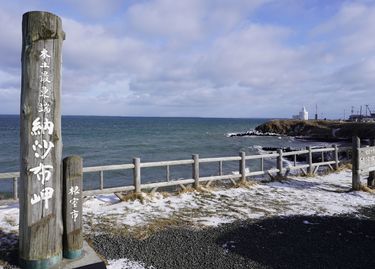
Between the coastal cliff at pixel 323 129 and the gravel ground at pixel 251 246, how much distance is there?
128ft

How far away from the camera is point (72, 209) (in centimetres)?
494

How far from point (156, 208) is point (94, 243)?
98.7 inches

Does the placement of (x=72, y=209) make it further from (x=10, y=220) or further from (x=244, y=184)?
(x=244, y=184)

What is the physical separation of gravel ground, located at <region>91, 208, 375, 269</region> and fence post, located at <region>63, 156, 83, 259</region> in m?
0.65

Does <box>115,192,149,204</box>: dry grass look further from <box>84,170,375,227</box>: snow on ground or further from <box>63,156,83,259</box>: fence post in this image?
<box>63,156,83,259</box>: fence post

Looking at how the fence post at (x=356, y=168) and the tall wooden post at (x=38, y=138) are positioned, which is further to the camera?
the fence post at (x=356, y=168)

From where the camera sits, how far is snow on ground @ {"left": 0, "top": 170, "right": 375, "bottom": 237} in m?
7.25

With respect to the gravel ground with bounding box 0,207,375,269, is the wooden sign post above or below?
above

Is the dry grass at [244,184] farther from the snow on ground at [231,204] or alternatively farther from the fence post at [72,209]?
the fence post at [72,209]

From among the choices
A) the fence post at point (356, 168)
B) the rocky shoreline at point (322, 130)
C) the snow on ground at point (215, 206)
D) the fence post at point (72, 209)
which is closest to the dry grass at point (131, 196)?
the snow on ground at point (215, 206)

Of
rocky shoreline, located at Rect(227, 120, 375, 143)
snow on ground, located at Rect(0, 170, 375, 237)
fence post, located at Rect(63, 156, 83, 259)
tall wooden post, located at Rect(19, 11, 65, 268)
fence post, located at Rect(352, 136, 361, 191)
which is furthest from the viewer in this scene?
rocky shoreline, located at Rect(227, 120, 375, 143)

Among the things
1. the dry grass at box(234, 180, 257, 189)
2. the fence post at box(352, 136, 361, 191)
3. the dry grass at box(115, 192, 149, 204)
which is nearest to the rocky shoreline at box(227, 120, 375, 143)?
the fence post at box(352, 136, 361, 191)

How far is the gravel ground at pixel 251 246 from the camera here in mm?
5203

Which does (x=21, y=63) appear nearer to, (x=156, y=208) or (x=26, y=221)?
(x=26, y=221)
